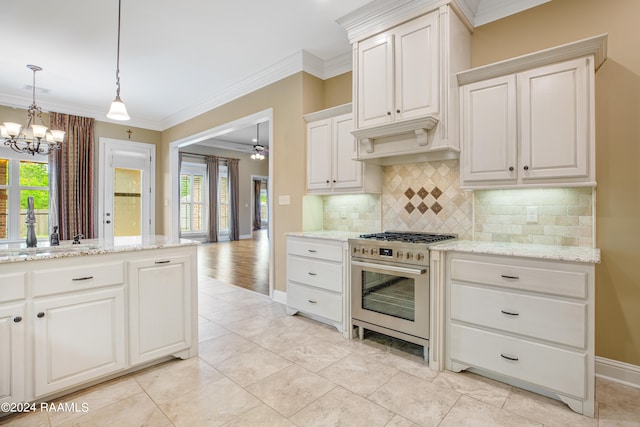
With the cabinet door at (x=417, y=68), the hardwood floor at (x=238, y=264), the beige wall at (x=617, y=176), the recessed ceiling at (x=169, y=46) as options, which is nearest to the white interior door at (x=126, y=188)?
the recessed ceiling at (x=169, y=46)

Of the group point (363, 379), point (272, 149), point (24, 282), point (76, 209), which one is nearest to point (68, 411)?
point (24, 282)

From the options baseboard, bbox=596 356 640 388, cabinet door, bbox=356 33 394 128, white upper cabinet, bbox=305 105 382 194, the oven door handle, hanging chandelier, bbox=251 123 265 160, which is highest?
hanging chandelier, bbox=251 123 265 160

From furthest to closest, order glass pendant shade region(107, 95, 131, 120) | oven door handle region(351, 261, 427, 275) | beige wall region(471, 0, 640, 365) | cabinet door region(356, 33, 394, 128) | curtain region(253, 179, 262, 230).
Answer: curtain region(253, 179, 262, 230) < cabinet door region(356, 33, 394, 128) < glass pendant shade region(107, 95, 131, 120) < oven door handle region(351, 261, 427, 275) < beige wall region(471, 0, 640, 365)

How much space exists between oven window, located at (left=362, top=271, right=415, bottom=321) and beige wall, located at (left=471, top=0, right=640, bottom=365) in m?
1.33

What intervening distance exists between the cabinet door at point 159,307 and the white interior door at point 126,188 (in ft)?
15.6

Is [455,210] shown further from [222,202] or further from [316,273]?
[222,202]

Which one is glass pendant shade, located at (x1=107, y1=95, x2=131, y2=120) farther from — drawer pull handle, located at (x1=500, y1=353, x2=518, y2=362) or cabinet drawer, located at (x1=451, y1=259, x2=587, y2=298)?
drawer pull handle, located at (x1=500, y1=353, x2=518, y2=362)

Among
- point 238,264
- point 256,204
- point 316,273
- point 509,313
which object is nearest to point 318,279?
point 316,273

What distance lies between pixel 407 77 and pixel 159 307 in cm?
273

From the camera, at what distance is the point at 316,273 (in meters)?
3.25

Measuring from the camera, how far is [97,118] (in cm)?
602

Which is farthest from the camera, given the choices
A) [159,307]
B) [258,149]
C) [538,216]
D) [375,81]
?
[258,149]

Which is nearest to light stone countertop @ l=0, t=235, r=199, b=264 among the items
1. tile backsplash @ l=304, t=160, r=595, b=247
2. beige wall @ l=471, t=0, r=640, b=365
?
tile backsplash @ l=304, t=160, r=595, b=247

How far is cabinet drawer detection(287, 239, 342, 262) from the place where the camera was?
3.07 m
